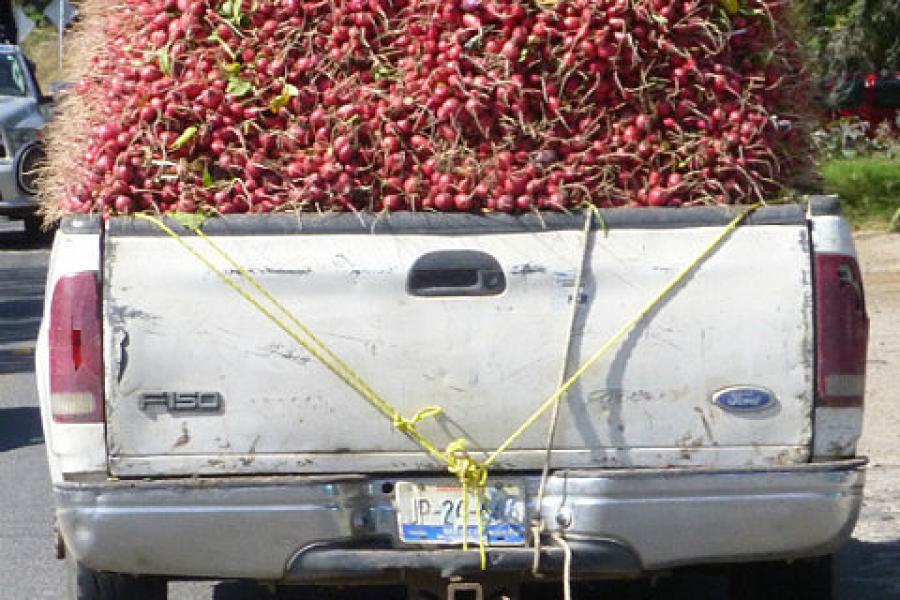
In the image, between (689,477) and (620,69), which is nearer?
(689,477)

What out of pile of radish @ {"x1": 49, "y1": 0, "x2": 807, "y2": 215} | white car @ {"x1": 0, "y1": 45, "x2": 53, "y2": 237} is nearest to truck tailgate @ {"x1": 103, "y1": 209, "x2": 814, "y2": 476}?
pile of radish @ {"x1": 49, "y1": 0, "x2": 807, "y2": 215}

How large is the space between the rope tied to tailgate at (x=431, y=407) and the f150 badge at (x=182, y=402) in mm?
265

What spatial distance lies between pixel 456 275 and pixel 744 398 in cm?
83

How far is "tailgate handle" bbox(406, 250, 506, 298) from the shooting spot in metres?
4.78

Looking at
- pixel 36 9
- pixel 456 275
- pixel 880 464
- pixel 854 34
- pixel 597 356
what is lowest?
pixel 36 9

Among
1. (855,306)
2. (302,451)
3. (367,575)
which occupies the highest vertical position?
(855,306)

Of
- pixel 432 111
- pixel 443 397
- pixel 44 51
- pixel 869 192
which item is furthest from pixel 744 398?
pixel 44 51

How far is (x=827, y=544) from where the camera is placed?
482 cm

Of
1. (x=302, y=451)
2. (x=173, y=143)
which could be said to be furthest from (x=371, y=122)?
(x=302, y=451)

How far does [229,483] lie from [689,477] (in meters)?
1.21

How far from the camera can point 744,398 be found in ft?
15.7

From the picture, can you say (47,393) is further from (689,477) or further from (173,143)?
(689,477)

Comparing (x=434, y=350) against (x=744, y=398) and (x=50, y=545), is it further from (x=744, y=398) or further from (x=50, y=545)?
(x=50, y=545)

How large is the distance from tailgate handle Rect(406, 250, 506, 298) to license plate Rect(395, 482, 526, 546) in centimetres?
51
